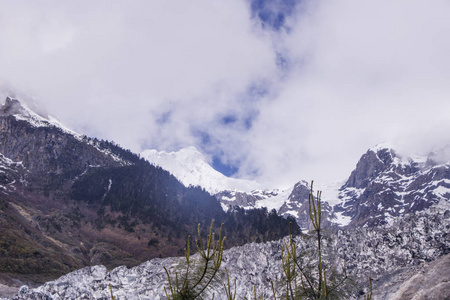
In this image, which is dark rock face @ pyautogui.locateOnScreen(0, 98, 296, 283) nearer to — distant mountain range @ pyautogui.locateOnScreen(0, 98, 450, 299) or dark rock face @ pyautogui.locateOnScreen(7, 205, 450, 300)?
distant mountain range @ pyautogui.locateOnScreen(0, 98, 450, 299)

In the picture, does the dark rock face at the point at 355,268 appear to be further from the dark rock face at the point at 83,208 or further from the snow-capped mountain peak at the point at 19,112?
the snow-capped mountain peak at the point at 19,112

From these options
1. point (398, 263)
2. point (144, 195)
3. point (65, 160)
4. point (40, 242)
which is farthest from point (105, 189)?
point (398, 263)

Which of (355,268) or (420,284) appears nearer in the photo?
(420,284)

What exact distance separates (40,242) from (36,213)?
23845 mm

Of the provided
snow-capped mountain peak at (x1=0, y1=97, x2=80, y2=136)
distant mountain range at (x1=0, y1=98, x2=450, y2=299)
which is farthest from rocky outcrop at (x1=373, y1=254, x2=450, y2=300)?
snow-capped mountain peak at (x1=0, y1=97, x2=80, y2=136)

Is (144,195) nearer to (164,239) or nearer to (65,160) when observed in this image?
(164,239)

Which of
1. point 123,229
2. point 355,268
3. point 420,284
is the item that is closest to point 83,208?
point 123,229

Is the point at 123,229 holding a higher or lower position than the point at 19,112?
lower

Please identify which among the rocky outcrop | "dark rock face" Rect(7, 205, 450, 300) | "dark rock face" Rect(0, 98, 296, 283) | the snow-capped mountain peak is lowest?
the rocky outcrop

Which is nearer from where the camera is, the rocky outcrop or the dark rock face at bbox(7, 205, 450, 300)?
the rocky outcrop

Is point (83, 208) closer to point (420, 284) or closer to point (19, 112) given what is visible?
point (19, 112)

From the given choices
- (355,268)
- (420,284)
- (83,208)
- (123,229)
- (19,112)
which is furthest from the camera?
(19,112)

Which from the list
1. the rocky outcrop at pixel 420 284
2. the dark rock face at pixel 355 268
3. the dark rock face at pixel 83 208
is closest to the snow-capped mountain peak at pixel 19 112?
the dark rock face at pixel 83 208

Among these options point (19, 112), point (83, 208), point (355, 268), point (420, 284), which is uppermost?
point (19, 112)
